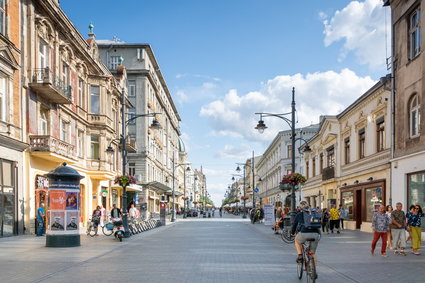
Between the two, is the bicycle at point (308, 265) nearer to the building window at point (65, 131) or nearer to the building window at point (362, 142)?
the building window at point (362, 142)

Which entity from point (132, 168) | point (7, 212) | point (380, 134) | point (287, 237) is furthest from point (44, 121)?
point (132, 168)

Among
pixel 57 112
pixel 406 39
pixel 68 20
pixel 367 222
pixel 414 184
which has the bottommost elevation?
pixel 367 222

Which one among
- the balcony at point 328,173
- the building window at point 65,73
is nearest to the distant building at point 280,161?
the balcony at point 328,173

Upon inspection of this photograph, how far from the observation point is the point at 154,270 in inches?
428

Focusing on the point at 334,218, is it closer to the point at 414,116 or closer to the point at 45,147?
the point at 414,116

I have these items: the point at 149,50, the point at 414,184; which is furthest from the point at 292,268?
the point at 149,50

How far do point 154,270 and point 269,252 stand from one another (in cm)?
555

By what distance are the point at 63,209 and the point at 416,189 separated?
14460 mm

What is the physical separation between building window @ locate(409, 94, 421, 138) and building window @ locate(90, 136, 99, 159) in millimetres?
22574

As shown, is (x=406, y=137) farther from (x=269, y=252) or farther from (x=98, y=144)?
(x=98, y=144)

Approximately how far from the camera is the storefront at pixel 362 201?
986 inches

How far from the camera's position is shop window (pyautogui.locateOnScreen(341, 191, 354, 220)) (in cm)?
2984

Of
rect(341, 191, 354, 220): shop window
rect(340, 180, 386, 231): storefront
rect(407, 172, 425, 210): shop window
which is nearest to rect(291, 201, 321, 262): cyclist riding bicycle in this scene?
rect(407, 172, 425, 210): shop window

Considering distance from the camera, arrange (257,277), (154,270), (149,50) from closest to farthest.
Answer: (257,277) < (154,270) < (149,50)
